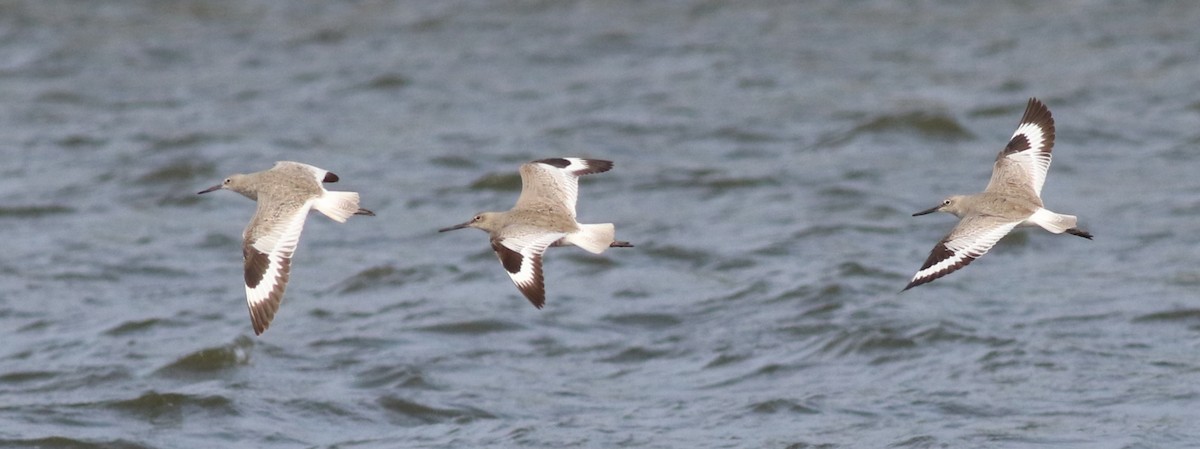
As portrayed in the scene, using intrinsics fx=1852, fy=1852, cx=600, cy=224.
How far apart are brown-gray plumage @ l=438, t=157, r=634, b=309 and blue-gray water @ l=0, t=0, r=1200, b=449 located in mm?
1654

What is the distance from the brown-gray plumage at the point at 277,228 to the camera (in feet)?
23.6

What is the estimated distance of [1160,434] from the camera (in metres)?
8.52

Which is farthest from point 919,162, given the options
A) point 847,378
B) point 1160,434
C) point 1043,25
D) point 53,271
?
point 53,271

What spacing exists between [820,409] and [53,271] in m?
5.42

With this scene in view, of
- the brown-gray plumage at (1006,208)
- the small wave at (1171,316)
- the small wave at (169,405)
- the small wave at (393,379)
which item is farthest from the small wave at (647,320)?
the brown-gray plumage at (1006,208)

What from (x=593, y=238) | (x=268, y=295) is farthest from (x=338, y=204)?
(x=593, y=238)

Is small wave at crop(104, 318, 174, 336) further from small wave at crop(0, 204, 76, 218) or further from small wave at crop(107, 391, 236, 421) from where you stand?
small wave at crop(0, 204, 76, 218)

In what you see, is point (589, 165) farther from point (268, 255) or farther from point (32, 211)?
point (32, 211)

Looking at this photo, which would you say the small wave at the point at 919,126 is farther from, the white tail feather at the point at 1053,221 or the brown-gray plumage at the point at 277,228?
the brown-gray plumage at the point at 277,228

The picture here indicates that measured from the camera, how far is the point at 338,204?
731cm

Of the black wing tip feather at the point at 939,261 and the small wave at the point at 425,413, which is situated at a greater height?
the black wing tip feather at the point at 939,261

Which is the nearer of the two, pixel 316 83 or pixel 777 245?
pixel 777 245

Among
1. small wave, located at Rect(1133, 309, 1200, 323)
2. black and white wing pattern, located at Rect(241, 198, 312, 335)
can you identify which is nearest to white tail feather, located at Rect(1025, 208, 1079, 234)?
black and white wing pattern, located at Rect(241, 198, 312, 335)

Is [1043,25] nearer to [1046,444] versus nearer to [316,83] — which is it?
[316,83]
